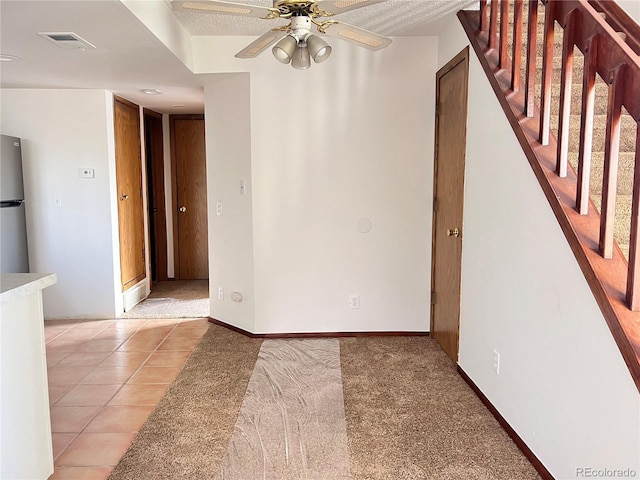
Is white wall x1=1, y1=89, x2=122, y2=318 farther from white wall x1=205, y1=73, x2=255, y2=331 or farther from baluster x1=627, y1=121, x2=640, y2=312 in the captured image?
baluster x1=627, y1=121, x2=640, y2=312

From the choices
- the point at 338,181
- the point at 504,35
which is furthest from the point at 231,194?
the point at 504,35

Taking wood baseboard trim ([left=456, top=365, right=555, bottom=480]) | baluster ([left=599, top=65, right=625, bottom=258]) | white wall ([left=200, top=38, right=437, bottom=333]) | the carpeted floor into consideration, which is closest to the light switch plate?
white wall ([left=200, top=38, right=437, bottom=333])

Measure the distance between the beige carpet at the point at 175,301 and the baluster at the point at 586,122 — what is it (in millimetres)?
3594

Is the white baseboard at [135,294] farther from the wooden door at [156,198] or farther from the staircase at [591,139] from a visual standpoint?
the staircase at [591,139]

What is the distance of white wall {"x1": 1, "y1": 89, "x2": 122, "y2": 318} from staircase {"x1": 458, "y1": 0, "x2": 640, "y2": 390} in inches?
134

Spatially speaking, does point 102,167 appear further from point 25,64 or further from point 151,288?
point 151,288

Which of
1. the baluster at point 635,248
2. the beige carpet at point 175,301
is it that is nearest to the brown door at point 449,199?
the baluster at point 635,248

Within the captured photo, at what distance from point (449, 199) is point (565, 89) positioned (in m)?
1.51

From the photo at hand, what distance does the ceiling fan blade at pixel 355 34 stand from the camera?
2085mm

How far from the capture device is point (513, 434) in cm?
233

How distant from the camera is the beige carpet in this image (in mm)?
4656

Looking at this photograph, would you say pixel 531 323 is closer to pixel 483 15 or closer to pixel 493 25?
pixel 493 25

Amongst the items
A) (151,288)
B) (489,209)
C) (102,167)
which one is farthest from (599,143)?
(151,288)

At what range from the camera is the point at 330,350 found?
11.8 ft
